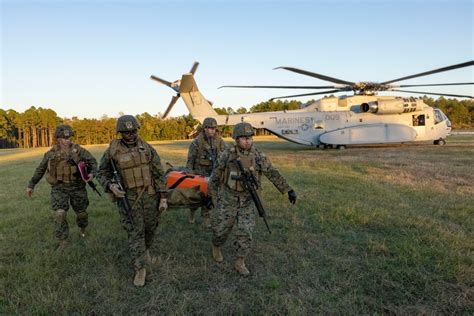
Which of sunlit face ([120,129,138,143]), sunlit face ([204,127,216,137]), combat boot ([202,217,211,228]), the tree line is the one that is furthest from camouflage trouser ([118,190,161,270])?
the tree line

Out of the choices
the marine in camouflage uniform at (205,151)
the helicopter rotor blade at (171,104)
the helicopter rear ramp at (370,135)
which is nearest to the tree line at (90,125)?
the helicopter rotor blade at (171,104)

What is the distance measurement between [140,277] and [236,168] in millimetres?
1826

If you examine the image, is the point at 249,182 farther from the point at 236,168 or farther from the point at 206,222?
the point at 206,222

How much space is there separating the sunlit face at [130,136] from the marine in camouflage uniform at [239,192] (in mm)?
1165

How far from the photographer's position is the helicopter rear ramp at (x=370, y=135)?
19.6 meters

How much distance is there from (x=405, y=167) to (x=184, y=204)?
10347mm

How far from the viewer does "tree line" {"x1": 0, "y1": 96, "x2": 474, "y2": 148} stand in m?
72.2

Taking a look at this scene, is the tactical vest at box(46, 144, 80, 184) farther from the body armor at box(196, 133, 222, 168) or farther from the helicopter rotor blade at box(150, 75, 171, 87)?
the helicopter rotor blade at box(150, 75, 171, 87)

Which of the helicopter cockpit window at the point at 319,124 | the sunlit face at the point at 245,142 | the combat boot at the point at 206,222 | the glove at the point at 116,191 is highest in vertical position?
the helicopter cockpit window at the point at 319,124

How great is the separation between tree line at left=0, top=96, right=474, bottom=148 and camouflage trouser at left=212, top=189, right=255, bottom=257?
64.0 metres

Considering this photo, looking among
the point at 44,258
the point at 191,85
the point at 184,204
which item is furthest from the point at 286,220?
the point at 191,85

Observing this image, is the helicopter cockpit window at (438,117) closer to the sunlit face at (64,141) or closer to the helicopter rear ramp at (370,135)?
the helicopter rear ramp at (370,135)

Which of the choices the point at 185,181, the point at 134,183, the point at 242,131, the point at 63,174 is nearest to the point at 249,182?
the point at 242,131

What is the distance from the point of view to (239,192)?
4449mm
